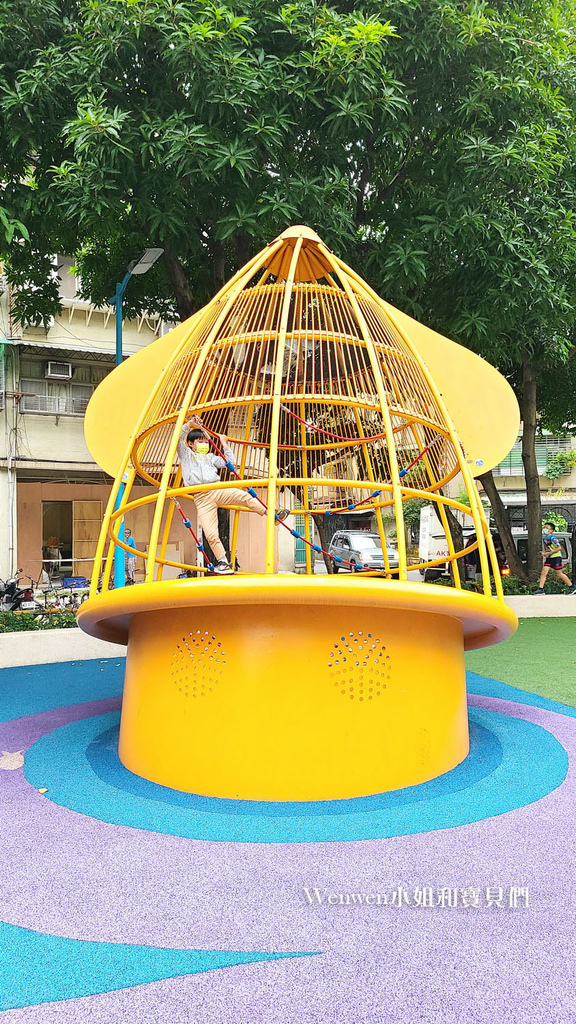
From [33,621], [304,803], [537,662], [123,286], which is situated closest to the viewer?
[304,803]

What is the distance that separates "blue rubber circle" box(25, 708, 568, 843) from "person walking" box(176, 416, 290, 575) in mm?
1870

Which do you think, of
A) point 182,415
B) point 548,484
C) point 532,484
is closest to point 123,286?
point 182,415

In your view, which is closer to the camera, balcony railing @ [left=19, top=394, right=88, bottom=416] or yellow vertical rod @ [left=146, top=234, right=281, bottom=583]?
yellow vertical rod @ [left=146, top=234, right=281, bottom=583]

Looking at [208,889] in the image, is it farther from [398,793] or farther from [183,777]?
[398,793]

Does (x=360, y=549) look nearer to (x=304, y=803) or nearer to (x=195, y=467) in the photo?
(x=195, y=467)

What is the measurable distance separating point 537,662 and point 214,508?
17.7ft

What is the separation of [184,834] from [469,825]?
4.99 feet

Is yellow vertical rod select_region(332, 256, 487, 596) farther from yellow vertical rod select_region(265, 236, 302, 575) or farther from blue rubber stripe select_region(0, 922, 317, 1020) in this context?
blue rubber stripe select_region(0, 922, 317, 1020)

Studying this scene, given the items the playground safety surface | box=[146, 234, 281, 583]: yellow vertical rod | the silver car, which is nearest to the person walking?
box=[146, 234, 281, 583]: yellow vertical rod

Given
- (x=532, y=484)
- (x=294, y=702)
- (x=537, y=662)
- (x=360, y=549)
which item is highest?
(x=532, y=484)

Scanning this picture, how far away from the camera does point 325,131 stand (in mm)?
8344

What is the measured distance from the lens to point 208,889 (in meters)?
3.05

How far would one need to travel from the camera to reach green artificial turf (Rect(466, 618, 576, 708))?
7895mm

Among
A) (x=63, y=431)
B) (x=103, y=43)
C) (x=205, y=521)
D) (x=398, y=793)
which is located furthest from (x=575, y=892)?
(x=63, y=431)
